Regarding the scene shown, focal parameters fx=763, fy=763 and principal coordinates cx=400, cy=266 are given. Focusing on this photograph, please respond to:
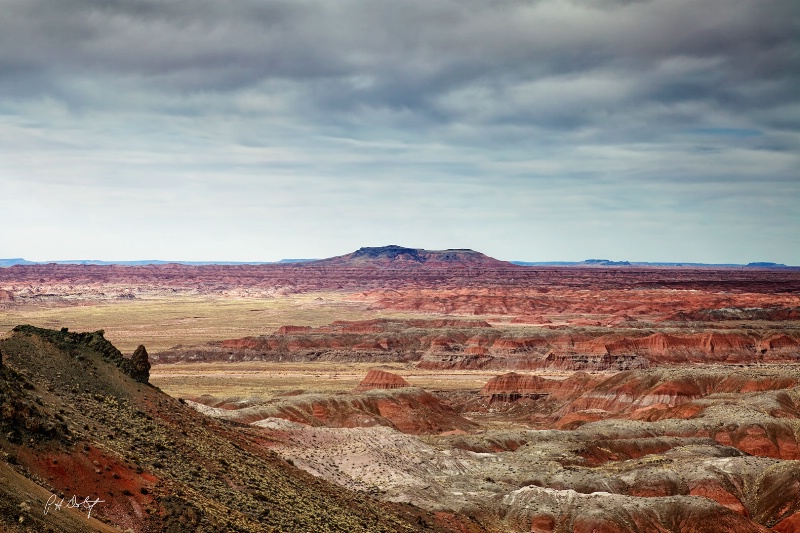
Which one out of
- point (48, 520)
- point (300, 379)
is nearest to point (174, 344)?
point (300, 379)

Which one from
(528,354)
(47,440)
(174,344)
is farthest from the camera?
(174,344)

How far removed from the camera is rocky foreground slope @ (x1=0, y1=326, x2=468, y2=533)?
27.4 meters

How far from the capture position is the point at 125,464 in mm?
31828

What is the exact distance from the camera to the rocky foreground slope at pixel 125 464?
27406 mm

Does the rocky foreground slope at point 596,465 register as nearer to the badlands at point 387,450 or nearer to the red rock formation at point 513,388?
the badlands at point 387,450

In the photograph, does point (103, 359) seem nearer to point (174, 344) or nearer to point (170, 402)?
point (170, 402)

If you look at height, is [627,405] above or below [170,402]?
below

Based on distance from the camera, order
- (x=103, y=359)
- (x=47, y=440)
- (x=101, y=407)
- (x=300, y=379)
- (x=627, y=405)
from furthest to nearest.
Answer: (x=300, y=379) < (x=627, y=405) < (x=103, y=359) < (x=101, y=407) < (x=47, y=440)

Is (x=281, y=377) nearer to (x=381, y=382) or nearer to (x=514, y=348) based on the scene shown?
(x=381, y=382)

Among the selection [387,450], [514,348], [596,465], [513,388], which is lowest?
[513,388]

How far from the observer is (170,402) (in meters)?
45.7

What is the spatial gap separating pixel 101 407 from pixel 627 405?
299 feet
